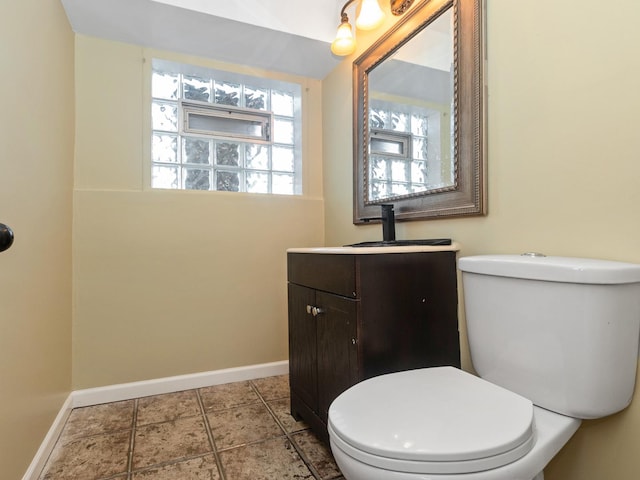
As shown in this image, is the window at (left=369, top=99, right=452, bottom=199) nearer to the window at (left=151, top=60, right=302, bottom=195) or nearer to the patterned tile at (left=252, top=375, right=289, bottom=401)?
the window at (left=151, top=60, right=302, bottom=195)

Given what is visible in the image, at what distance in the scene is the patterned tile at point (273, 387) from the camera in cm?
191

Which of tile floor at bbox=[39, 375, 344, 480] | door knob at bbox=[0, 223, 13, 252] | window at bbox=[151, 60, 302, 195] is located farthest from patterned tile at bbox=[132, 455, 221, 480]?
window at bbox=[151, 60, 302, 195]

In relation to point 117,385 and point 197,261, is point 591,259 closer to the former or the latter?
point 197,261

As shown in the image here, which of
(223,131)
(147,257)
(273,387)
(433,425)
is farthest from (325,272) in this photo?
(223,131)

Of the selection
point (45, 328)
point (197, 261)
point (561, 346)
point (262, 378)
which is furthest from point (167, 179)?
point (561, 346)

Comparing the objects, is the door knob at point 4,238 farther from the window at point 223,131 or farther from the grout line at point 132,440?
the window at point 223,131

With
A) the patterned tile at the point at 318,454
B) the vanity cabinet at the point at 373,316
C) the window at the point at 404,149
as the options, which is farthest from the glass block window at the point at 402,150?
the patterned tile at the point at 318,454

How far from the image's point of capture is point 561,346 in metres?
0.84

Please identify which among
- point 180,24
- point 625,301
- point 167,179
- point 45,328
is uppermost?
point 180,24

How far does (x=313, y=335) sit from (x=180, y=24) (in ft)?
5.47

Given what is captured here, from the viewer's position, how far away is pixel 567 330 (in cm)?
82

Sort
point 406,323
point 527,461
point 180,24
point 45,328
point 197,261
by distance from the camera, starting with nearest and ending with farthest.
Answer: point 527,461
point 406,323
point 45,328
point 180,24
point 197,261

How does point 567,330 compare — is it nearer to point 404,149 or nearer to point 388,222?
point 388,222

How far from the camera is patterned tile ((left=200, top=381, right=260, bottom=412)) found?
5.92ft
